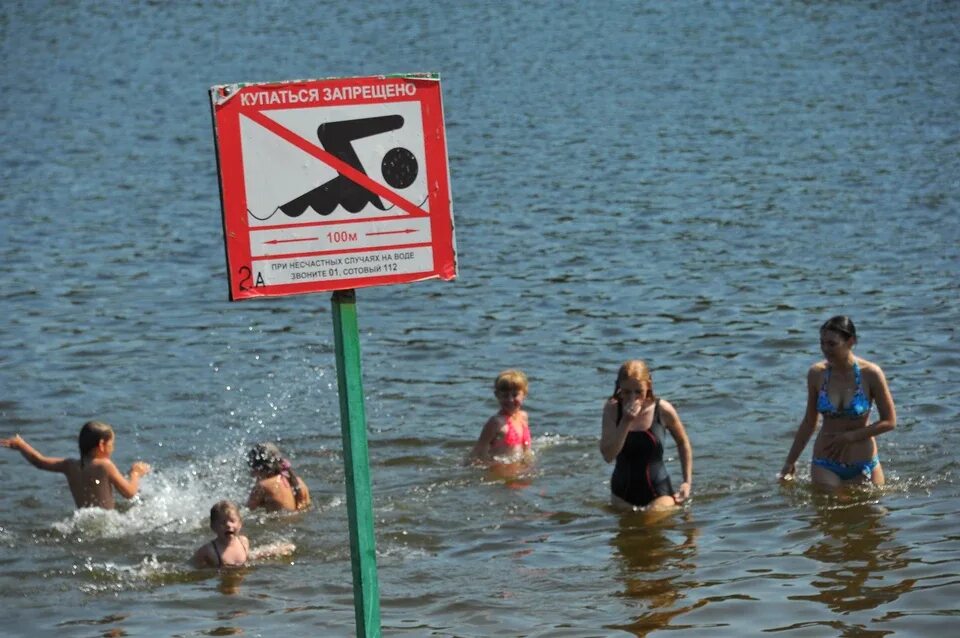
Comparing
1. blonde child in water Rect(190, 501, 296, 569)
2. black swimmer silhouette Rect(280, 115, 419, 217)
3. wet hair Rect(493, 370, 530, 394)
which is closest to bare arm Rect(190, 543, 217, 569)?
blonde child in water Rect(190, 501, 296, 569)

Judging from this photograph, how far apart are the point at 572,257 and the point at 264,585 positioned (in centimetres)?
1148

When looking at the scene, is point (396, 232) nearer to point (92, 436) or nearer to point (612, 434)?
point (612, 434)

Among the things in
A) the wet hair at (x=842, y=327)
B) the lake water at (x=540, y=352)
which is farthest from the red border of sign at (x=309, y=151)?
the wet hair at (x=842, y=327)

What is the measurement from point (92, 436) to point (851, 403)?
5.50 metres

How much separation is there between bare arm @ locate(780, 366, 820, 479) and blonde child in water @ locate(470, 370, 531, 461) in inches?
93.7

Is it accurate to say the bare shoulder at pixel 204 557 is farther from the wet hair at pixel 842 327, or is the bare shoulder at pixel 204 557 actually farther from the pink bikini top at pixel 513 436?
the wet hair at pixel 842 327

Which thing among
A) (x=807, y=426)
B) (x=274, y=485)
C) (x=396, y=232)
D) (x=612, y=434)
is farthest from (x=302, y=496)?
(x=396, y=232)

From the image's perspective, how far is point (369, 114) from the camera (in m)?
6.00

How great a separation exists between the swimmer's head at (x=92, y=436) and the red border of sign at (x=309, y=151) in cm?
672

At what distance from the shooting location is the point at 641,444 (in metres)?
11.5

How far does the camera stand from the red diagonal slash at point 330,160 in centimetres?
594

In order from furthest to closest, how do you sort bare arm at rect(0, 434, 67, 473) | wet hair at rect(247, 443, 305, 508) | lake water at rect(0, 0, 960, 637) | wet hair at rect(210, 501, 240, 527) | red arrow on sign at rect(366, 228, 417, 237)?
wet hair at rect(247, 443, 305, 508) → bare arm at rect(0, 434, 67, 473) → wet hair at rect(210, 501, 240, 527) → lake water at rect(0, 0, 960, 637) → red arrow on sign at rect(366, 228, 417, 237)

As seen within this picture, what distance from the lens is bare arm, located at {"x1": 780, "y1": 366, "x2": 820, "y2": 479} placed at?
1156 cm

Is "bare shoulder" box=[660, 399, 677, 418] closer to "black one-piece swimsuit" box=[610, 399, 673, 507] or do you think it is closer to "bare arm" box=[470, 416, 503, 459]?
"black one-piece swimsuit" box=[610, 399, 673, 507]
